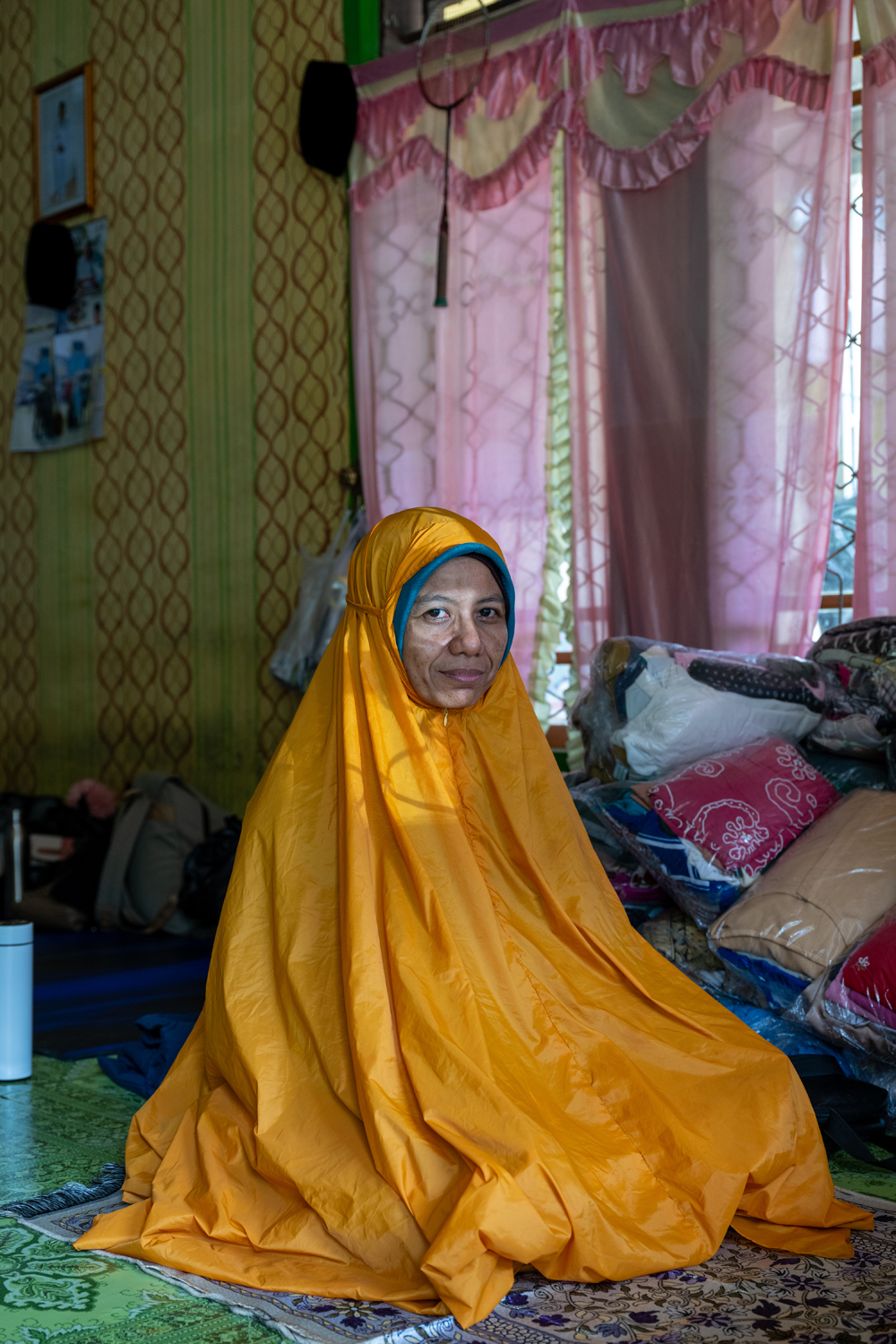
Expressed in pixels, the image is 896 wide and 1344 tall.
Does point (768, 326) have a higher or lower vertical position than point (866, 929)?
higher

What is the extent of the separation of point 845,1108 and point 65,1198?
1.26 meters

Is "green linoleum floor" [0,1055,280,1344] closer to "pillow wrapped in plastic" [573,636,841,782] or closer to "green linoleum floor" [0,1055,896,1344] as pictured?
"green linoleum floor" [0,1055,896,1344]

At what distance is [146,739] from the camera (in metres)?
5.41

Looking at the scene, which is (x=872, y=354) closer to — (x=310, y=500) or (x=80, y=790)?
(x=310, y=500)

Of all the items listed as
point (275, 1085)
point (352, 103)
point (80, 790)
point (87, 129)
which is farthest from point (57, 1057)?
point (87, 129)

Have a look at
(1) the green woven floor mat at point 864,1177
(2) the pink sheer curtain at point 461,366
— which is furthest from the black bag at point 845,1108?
(2) the pink sheer curtain at point 461,366

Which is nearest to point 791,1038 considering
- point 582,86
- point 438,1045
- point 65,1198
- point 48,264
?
point 438,1045

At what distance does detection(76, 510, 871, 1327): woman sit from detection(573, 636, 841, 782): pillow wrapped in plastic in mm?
753

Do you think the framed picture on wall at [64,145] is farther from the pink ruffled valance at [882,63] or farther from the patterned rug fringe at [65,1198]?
the patterned rug fringe at [65,1198]

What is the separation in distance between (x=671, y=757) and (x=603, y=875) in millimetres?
748

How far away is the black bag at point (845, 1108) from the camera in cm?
202

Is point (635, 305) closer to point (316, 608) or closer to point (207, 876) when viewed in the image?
point (316, 608)

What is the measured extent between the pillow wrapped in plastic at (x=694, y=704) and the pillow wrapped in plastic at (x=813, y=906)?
411 mm

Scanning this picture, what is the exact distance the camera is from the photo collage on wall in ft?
18.2
